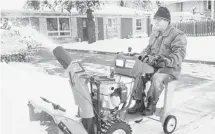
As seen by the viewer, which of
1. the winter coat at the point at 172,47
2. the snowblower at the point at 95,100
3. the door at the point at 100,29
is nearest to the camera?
the snowblower at the point at 95,100

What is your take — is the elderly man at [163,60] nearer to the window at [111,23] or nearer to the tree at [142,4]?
the window at [111,23]

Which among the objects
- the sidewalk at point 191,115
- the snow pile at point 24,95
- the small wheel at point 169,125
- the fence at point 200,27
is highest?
the fence at point 200,27

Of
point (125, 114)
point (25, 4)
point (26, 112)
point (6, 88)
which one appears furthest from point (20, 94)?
point (25, 4)

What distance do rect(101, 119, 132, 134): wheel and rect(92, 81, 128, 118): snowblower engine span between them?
16cm

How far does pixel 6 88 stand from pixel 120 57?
3255 millimetres

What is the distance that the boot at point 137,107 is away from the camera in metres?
3.89

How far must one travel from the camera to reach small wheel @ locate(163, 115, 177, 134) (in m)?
3.90

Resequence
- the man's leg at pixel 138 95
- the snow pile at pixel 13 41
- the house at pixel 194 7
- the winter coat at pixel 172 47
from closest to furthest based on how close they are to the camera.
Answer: the man's leg at pixel 138 95 → the winter coat at pixel 172 47 → the snow pile at pixel 13 41 → the house at pixel 194 7

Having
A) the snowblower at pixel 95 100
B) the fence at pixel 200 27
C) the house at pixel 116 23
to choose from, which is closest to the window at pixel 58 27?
the house at pixel 116 23

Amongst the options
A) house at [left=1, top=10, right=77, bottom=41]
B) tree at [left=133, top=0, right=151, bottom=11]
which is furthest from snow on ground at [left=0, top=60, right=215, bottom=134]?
tree at [left=133, top=0, right=151, bottom=11]

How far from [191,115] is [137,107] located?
139 cm

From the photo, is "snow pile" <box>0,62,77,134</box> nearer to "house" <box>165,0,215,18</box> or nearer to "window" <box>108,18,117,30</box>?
"window" <box>108,18,117,30</box>

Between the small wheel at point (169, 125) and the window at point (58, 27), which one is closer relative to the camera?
the small wheel at point (169, 125)

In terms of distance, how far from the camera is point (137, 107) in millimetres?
3914
